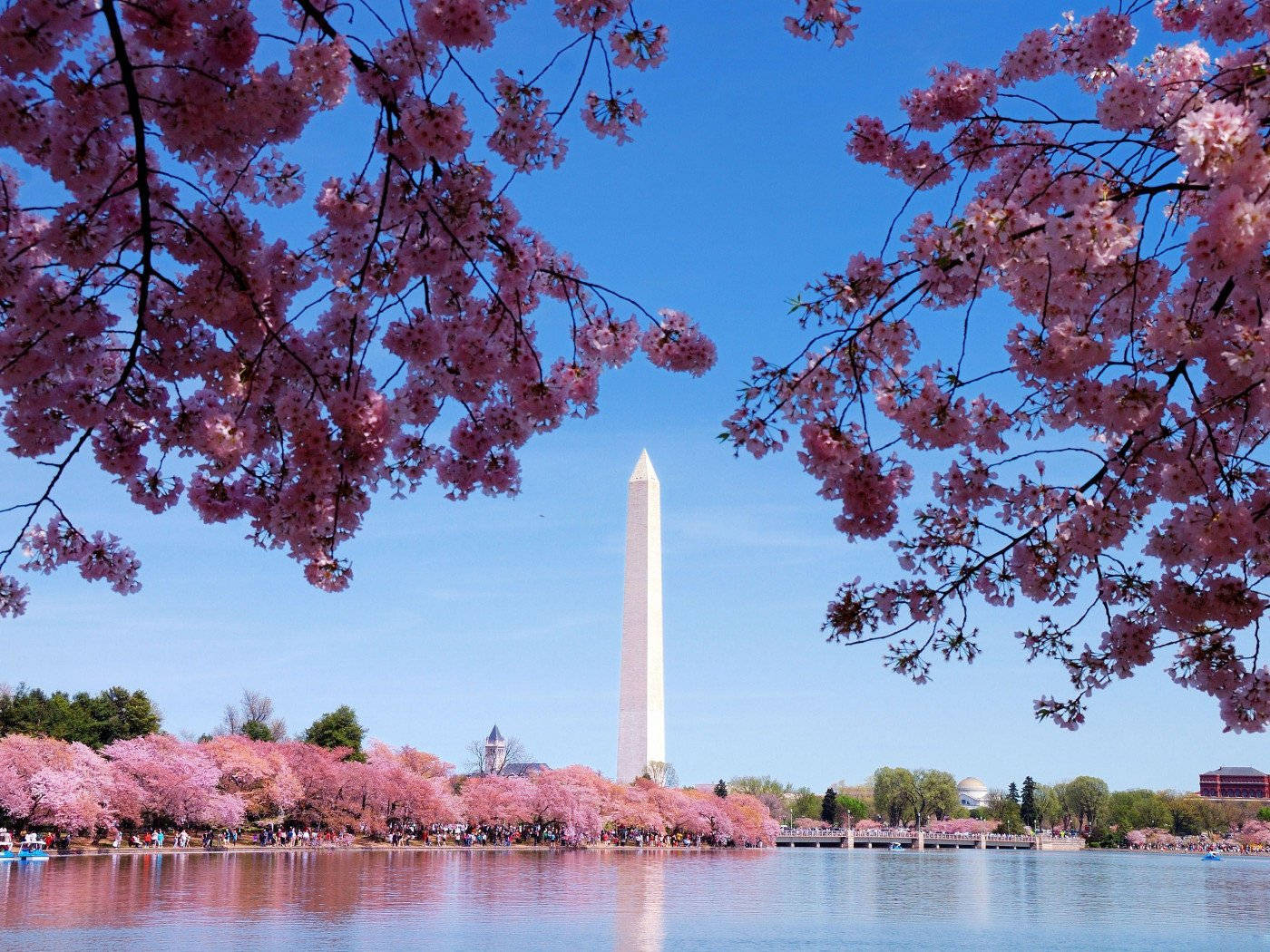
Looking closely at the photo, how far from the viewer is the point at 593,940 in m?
16.8

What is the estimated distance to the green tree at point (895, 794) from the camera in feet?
326

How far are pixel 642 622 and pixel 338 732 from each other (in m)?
15.2

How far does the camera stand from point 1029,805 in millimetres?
103312

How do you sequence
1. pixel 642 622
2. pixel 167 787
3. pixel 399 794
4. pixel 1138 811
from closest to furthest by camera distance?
pixel 167 787
pixel 399 794
pixel 642 622
pixel 1138 811

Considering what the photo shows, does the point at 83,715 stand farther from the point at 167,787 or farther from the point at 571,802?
the point at 571,802

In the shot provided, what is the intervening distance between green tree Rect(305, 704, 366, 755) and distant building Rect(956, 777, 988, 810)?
8575 centimetres

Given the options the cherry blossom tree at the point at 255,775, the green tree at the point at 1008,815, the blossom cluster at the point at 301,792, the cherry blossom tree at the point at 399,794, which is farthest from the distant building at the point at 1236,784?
the cherry blossom tree at the point at 255,775

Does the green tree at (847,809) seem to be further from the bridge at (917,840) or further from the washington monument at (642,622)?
the washington monument at (642,622)

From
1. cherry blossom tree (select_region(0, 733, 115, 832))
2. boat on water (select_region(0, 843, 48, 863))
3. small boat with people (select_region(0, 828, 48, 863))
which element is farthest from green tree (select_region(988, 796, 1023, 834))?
boat on water (select_region(0, 843, 48, 863))

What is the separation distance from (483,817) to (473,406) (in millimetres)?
54339

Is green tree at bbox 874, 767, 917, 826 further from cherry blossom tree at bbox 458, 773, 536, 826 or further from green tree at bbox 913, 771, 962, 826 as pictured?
cherry blossom tree at bbox 458, 773, 536, 826

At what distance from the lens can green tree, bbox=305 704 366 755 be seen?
53.0 m

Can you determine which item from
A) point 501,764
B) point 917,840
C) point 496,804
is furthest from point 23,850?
point 917,840

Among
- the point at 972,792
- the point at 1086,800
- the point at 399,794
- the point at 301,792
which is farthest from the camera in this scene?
the point at 972,792
